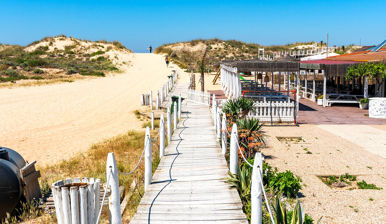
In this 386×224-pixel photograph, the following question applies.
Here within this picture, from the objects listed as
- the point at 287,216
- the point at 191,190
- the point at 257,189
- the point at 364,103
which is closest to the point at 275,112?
the point at 364,103

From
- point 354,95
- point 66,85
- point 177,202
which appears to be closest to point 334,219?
point 177,202

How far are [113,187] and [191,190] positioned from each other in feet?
7.27

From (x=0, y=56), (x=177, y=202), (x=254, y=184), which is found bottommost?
(x=177, y=202)

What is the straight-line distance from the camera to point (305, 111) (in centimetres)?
2034

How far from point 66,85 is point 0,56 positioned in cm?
3041

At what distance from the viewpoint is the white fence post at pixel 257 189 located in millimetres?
4508

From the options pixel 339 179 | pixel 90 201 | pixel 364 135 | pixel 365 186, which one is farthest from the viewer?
pixel 364 135

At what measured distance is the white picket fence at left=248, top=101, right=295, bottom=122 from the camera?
1641 centimetres

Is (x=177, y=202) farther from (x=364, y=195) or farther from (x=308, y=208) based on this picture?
(x=364, y=195)

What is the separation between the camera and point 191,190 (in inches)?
253

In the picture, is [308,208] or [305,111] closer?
[308,208]

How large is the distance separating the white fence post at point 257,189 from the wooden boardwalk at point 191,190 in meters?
0.45

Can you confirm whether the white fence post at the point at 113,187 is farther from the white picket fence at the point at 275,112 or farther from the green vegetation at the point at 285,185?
the white picket fence at the point at 275,112

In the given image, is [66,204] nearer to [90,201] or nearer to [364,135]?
[90,201]
